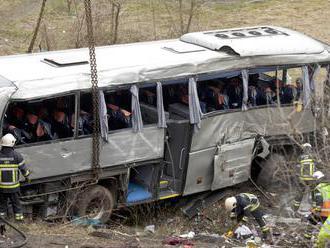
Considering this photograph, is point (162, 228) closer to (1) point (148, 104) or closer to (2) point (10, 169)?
(1) point (148, 104)

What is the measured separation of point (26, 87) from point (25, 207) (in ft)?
6.04

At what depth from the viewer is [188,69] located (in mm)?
10859

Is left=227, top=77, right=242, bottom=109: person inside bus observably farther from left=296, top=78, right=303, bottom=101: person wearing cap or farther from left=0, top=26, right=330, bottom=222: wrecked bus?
left=296, top=78, right=303, bottom=101: person wearing cap

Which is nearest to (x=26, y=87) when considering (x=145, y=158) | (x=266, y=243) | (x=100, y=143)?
(x=100, y=143)

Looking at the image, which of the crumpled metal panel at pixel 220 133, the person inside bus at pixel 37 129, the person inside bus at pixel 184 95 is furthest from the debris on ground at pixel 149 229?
the person inside bus at pixel 37 129

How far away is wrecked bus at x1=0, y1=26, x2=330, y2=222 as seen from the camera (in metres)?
9.79

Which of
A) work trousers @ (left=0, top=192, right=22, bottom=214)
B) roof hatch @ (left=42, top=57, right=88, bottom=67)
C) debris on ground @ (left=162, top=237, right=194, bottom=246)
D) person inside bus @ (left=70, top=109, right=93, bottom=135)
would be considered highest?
roof hatch @ (left=42, top=57, right=88, bottom=67)

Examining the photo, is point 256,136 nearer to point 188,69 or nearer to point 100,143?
point 188,69

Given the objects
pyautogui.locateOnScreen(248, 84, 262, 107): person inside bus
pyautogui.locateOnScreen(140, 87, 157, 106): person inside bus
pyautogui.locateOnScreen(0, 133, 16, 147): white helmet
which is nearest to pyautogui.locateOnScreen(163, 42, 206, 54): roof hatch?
pyautogui.locateOnScreen(140, 87, 157, 106): person inside bus

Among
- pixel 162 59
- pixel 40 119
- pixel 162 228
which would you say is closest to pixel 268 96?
pixel 162 59

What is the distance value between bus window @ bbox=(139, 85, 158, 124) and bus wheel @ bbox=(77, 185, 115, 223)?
53.5 inches

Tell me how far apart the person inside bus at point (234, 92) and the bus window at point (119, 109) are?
196cm

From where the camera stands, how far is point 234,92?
12.0m

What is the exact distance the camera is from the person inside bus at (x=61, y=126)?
1002 cm
